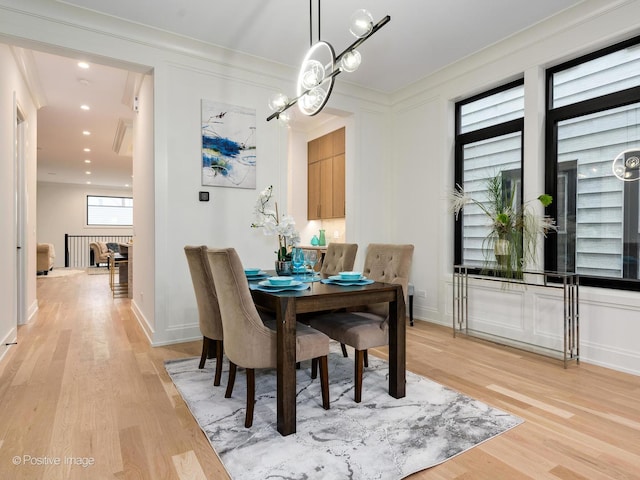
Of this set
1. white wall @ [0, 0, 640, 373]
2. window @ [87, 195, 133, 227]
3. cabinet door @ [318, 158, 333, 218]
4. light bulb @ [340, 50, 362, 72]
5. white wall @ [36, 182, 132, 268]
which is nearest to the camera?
light bulb @ [340, 50, 362, 72]

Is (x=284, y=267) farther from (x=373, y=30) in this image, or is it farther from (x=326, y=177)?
(x=326, y=177)

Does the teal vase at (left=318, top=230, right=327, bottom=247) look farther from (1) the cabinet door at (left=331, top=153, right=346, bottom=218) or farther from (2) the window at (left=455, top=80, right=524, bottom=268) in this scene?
(2) the window at (left=455, top=80, right=524, bottom=268)

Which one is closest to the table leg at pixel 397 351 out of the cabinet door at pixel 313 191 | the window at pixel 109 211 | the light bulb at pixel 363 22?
the light bulb at pixel 363 22

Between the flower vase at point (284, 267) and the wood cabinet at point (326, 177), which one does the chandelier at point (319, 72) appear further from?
the wood cabinet at point (326, 177)

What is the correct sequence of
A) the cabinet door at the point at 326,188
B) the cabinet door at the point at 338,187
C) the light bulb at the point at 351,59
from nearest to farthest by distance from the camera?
1. the light bulb at the point at 351,59
2. the cabinet door at the point at 338,187
3. the cabinet door at the point at 326,188

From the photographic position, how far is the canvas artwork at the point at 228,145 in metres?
3.86

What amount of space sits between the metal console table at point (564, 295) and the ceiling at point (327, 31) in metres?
2.25

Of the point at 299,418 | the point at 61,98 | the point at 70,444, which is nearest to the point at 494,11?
the point at 299,418

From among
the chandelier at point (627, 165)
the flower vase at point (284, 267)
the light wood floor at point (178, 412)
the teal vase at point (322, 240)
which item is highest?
the chandelier at point (627, 165)

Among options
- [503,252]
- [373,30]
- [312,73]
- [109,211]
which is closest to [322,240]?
[503,252]

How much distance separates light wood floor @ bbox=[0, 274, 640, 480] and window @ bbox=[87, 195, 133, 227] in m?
11.2

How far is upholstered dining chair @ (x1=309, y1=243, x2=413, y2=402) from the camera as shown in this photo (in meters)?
2.40

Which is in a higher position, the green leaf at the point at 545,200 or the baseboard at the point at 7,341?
the green leaf at the point at 545,200

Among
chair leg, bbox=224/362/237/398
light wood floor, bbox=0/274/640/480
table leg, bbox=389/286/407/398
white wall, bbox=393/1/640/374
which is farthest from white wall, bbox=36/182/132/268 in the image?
table leg, bbox=389/286/407/398
